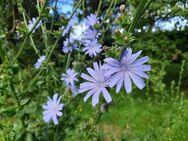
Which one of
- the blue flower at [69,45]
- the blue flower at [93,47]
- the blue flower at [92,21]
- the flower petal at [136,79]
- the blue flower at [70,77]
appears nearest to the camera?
the flower petal at [136,79]

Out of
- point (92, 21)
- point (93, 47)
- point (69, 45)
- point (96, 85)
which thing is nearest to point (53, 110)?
point (93, 47)

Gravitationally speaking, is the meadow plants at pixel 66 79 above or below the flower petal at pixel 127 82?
below

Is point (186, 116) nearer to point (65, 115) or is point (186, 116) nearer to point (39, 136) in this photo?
point (65, 115)

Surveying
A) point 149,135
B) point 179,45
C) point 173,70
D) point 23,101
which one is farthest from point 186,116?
point 173,70

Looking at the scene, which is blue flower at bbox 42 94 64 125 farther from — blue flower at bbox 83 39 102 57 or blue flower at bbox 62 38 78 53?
blue flower at bbox 62 38 78 53

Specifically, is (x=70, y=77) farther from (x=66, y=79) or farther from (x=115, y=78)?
(x=115, y=78)

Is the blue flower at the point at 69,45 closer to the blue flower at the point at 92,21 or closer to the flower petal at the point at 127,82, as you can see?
the blue flower at the point at 92,21

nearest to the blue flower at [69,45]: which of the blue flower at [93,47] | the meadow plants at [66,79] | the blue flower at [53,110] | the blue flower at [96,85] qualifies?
the meadow plants at [66,79]

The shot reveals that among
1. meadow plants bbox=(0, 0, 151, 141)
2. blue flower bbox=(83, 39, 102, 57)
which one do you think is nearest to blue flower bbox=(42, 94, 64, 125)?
meadow plants bbox=(0, 0, 151, 141)
